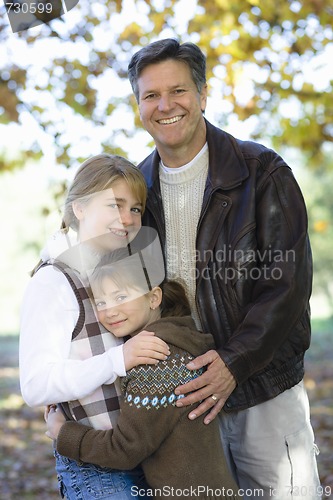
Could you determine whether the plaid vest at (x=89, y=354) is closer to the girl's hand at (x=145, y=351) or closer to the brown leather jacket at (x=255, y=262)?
the girl's hand at (x=145, y=351)

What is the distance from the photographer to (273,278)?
288cm

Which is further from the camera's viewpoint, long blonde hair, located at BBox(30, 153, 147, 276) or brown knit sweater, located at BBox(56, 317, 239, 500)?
long blonde hair, located at BBox(30, 153, 147, 276)

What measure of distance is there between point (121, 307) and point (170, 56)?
49.0 inches

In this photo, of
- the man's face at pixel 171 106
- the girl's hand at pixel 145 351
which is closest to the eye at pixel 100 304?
the girl's hand at pixel 145 351

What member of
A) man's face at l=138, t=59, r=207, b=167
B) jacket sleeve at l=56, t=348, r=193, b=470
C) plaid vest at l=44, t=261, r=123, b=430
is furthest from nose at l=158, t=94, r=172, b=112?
jacket sleeve at l=56, t=348, r=193, b=470

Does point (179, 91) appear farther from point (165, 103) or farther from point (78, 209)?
point (78, 209)

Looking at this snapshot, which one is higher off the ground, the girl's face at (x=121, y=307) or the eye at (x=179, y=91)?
the eye at (x=179, y=91)

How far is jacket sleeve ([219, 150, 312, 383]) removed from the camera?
2.81 metres

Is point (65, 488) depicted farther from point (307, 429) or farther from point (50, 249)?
point (307, 429)

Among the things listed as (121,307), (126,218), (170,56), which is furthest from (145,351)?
(170,56)

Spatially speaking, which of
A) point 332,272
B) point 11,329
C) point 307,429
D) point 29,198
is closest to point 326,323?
point 332,272

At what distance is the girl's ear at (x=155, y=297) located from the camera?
269 centimetres

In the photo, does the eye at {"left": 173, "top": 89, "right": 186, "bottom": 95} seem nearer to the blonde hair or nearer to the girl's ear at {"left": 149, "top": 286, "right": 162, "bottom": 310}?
the blonde hair

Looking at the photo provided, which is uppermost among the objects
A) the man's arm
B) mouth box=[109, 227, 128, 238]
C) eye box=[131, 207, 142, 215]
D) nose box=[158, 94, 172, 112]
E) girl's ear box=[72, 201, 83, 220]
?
nose box=[158, 94, 172, 112]
